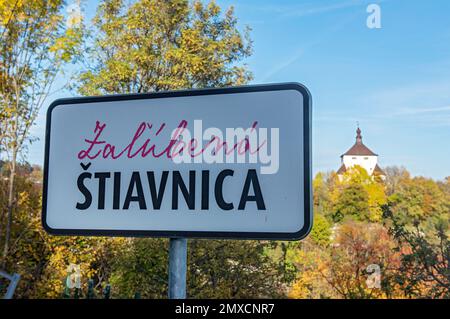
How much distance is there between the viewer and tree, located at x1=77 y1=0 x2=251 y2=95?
10.7m

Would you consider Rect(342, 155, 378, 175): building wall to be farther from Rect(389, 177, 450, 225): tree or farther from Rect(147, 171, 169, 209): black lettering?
Rect(147, 171, 169, 209): black lettering

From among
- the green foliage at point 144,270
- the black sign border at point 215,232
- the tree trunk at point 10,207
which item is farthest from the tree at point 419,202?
the tree trunk at point 10,207

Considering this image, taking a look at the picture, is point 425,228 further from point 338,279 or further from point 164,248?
point 164,248

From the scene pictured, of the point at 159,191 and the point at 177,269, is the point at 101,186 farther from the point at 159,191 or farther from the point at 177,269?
the point at 177,269

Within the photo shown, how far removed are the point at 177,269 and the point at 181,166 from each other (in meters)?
0.32

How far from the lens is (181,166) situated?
4.56ft

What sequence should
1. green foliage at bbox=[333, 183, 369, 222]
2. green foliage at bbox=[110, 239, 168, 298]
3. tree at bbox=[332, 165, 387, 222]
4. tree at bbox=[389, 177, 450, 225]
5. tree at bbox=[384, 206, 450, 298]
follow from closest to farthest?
tree at bbox=[384, 206, 450, 298] < tree at bbox=[389, 177, 450, 225] < green foliage at bbox=[110, 239, 168, 298] < tree at bbox=[332, 165, 387, 222] < green foliage at bbox=[333, 183, 369, 222]

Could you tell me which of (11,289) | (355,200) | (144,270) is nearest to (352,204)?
(355,200)

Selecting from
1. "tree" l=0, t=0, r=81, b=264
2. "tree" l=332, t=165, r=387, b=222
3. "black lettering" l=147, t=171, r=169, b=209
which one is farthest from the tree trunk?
"tree" l=332, t=165, r=387, b=222

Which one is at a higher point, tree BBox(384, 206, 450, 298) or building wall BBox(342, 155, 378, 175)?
building wall BBox(342, 155, 378, 175)

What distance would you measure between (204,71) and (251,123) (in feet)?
31.9

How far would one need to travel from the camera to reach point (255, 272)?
9.66 meters

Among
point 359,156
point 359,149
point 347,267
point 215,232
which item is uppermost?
point 359,149
